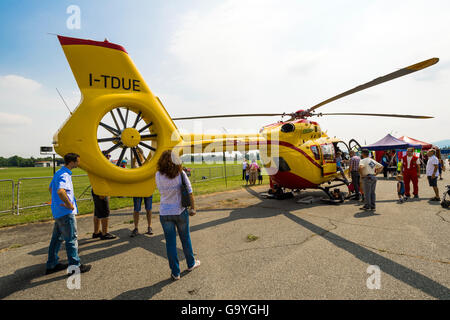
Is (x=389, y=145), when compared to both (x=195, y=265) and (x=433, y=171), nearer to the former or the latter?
(x=433, y=171)

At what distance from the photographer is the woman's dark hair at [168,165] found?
302 cm

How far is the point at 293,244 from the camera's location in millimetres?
4055

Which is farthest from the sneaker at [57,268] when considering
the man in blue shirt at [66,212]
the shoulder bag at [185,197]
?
the shoulder bag at [185,197]

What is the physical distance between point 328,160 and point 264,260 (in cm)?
580

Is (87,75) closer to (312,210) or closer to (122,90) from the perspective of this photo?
(122,90)

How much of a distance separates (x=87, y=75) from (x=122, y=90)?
59 centimetres

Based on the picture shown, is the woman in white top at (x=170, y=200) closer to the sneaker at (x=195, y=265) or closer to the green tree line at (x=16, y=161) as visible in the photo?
the sneaker at (x=195, y=265)

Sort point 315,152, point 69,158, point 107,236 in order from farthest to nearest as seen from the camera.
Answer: point 315,152 → point 107,236 → point 69,158

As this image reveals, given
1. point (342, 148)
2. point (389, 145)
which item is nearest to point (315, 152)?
point (342, 148)

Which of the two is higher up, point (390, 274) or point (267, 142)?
point (267, 142)

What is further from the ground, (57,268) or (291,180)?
(291,180)

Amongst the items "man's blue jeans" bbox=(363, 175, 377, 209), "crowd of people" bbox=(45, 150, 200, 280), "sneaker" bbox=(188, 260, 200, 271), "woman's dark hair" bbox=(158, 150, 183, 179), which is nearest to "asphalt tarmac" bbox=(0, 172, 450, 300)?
"sneaker" bbox=(188, 260, 200, 271)

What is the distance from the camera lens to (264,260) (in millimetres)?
3469
